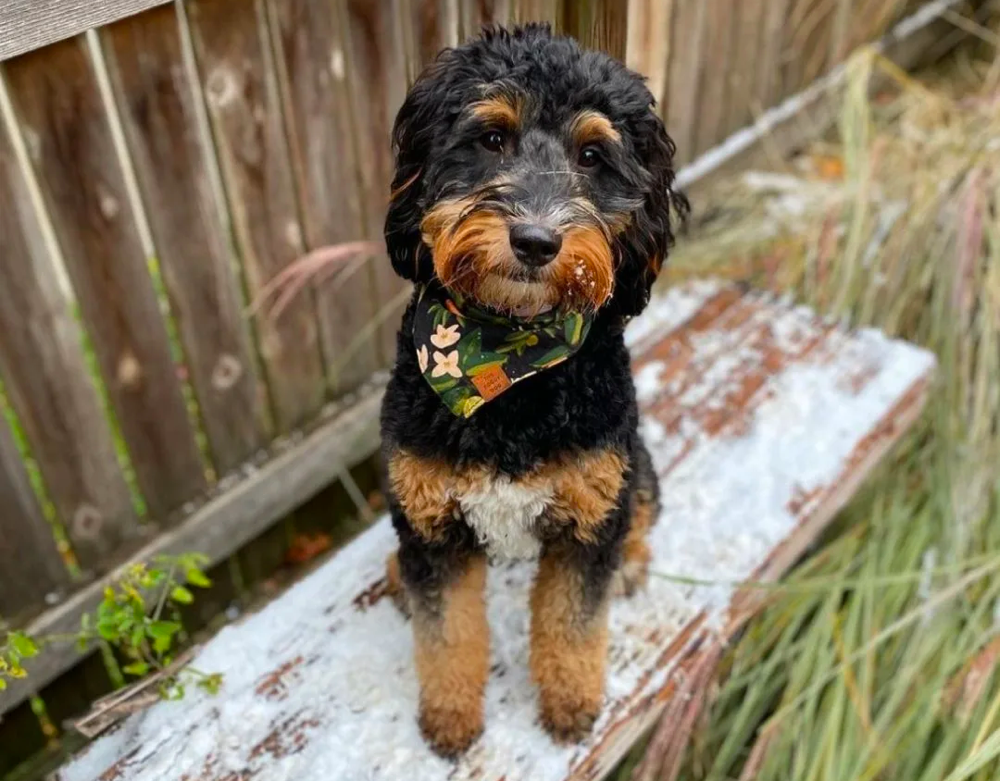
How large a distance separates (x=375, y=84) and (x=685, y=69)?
1.80 meters

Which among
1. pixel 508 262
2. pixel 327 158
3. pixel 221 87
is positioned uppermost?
pixel 508 262

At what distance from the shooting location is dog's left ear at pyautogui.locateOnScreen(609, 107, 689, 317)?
66.4 inches

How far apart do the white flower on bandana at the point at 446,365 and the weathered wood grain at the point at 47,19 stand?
1.09m

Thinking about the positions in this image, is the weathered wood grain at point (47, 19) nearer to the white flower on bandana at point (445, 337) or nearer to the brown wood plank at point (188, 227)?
the brown wood plank at point (188, 227)

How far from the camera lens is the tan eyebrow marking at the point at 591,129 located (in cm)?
156

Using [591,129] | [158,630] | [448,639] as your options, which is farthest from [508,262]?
[158,630]

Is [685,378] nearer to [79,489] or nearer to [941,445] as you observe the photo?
[941,445]

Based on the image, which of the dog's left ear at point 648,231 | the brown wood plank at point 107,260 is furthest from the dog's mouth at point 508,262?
the brown wood plank at point 107,260

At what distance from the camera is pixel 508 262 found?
1502mm

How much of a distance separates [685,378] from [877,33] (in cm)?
313

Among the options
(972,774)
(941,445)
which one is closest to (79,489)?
(972,774)

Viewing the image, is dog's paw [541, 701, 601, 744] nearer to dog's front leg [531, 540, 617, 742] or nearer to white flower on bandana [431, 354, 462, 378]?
dog's front leg [531, 540, 617, 742]

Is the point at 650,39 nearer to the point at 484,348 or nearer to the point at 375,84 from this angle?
the point at 375,84

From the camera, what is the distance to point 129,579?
2.28 m
